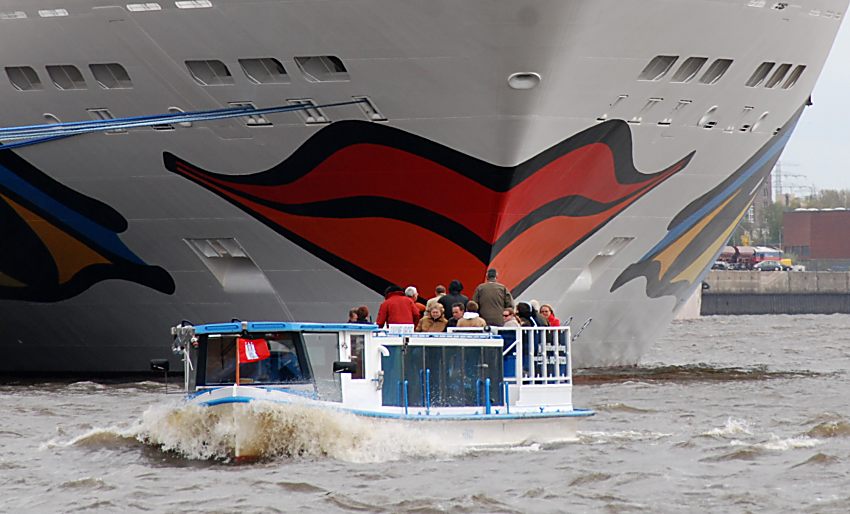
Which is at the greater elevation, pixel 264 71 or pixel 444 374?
pixel 264 71

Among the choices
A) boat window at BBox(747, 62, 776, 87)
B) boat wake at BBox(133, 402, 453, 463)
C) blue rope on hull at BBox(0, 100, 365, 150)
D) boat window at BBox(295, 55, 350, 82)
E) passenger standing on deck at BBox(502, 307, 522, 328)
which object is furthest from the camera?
boat window at BBox(747, 62, 776, 87)

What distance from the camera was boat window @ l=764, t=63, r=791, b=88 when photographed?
2686cm

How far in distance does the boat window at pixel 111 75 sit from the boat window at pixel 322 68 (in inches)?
107

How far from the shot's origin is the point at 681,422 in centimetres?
2170

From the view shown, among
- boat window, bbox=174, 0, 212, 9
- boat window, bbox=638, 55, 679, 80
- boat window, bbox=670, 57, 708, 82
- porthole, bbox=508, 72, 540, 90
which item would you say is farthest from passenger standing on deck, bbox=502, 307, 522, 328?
boat window, bbox=174, 0, 212, 9

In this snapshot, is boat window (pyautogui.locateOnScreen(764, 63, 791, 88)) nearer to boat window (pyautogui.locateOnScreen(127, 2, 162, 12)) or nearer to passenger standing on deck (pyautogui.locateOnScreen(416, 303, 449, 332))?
passenger standing on deck (pyautogui.locateOnScreen(416, 303, 449, 332))

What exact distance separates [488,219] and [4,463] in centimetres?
865

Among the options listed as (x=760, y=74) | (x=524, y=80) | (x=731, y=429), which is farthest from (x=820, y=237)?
(x=731, y=429)

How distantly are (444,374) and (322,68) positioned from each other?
21.3ft

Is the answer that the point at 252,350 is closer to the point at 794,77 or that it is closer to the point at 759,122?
the point at 759,122

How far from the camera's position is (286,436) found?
17297 millimetres

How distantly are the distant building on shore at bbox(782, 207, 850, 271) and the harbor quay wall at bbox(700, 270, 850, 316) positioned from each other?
61.9ft

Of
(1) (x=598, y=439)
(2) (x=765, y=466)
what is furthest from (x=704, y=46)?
(2) (x=765, y=466)

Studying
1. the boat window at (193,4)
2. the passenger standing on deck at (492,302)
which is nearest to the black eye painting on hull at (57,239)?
the boat window at (193,4)
